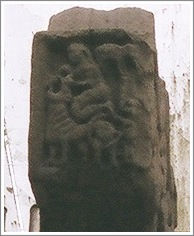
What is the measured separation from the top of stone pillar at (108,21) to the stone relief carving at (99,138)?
77 mm

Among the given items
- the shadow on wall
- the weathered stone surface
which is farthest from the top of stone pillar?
the shadow on wall

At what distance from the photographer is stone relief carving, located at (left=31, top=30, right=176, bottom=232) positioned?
3.69 m

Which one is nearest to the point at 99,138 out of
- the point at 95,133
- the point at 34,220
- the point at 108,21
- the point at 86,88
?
the point at 95,133

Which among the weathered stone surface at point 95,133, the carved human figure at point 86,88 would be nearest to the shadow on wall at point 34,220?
the weathered stone surface at point 95,133

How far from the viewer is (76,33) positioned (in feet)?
12.6

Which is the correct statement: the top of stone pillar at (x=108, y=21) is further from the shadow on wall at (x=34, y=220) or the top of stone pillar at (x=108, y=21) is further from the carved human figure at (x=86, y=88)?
the shadow on wall at (x=34, y=220)

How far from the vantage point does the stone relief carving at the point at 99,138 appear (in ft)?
12.1

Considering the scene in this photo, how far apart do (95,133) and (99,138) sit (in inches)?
0.8

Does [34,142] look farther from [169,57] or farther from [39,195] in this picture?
[169,57]

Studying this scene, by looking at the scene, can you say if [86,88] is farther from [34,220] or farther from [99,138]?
[34,220]

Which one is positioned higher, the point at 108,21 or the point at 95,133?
the point at 108,21

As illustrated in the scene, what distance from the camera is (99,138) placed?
3688mm

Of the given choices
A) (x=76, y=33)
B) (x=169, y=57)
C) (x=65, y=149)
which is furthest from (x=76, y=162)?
(x=169, y=57)

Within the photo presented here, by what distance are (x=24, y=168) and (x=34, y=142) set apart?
6.38 feet
